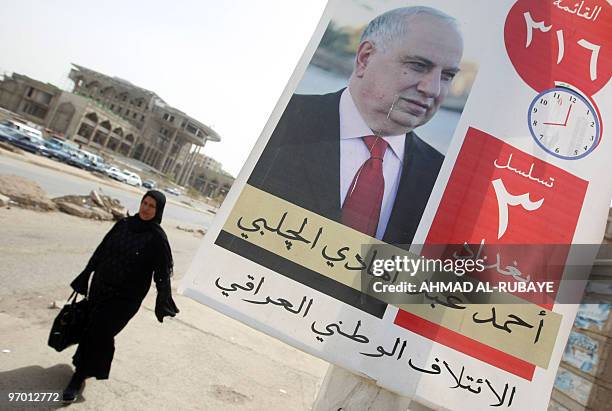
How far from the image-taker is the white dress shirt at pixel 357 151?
2723 mm

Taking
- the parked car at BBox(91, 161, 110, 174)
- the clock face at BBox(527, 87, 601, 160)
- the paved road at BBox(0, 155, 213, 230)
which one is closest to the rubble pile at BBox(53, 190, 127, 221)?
the paved road at BBox(0, 155, 213, 230)

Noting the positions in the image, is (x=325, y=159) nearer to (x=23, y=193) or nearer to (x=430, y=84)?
(x=430, y=84)

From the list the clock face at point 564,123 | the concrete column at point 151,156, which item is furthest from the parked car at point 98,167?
the concrete column at point 151,156

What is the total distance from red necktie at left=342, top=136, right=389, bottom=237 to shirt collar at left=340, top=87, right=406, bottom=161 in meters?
0.05

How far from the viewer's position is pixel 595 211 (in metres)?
2.81

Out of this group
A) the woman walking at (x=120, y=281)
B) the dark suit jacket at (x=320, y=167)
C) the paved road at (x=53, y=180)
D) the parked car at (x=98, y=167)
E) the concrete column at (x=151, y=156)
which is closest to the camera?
the dark suit jacket at (x=320, y=167)

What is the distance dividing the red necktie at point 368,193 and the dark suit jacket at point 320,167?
9 centimetres

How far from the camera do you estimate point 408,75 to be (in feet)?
9.18

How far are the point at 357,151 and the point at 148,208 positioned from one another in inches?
62.9

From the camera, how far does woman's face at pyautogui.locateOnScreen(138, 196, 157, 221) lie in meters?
3.10

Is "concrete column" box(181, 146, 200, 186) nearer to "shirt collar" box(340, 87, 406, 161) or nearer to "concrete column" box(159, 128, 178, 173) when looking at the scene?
"concrete column" box(159, 128, 178, 173)

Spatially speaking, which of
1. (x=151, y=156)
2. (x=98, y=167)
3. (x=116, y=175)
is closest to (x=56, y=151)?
(x=98, y=167)

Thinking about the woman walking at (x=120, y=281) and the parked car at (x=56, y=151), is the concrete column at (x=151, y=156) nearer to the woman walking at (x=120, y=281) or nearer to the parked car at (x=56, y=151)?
the parked car at (x=56, y=151)

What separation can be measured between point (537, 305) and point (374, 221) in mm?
1189
